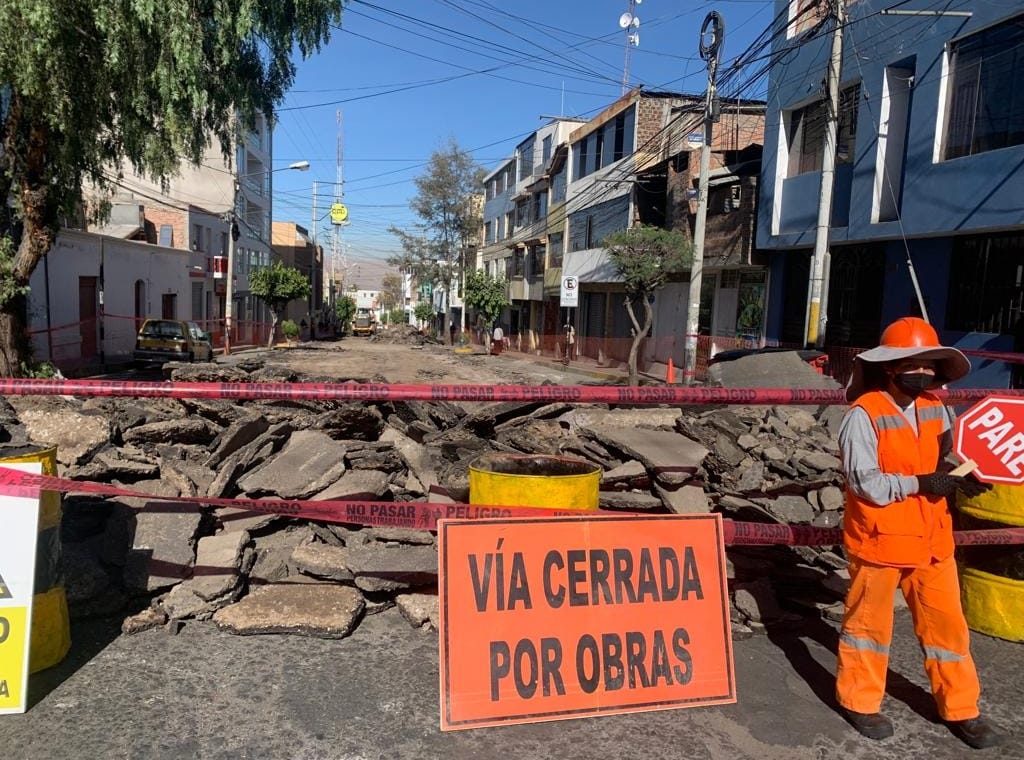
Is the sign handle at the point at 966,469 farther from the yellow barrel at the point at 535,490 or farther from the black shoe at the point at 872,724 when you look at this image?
the yellow barrel at the point at 535,490

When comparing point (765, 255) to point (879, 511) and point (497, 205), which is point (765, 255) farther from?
point (497, 205)

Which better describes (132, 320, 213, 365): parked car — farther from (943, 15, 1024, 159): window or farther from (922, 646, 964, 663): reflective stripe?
(922, 646, 964, 663): reflective stripe

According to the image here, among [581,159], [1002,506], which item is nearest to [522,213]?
[581,159]

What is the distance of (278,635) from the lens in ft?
12.5

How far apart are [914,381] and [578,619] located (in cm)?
173

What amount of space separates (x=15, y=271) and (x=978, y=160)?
1781cm

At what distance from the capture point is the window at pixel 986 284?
44.1ft

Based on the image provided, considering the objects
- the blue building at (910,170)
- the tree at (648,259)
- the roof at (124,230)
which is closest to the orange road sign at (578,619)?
the blue building at (910,170)

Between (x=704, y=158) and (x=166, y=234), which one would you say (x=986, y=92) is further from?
(x=166, y=234)

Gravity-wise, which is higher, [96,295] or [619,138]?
[619,138]

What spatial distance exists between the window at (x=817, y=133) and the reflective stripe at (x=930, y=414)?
15999 millimetres

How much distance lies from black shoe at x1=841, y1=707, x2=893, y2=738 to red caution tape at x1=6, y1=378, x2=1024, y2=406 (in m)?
1.47

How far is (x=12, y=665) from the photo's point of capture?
10.00 ft

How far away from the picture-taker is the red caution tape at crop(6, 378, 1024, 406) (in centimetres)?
368
